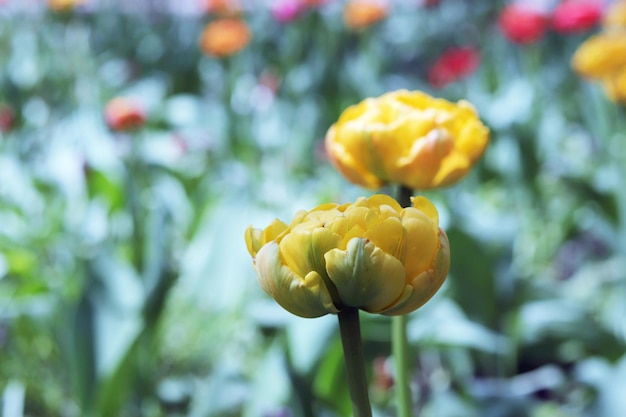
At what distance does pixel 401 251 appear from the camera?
1.10ft

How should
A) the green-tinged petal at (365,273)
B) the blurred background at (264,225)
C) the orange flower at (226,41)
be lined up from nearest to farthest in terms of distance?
the green-tinged petal at (365,273) < the blurred background at (264,225) < the orange flower at (226,41)

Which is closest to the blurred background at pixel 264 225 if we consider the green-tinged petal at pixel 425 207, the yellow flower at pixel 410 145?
the yellow flower at pixel 410 145

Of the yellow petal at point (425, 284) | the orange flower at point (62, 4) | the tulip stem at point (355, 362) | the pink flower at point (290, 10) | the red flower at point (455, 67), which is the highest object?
the yellow petal at point (425, 284)

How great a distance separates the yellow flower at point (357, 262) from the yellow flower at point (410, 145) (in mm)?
162

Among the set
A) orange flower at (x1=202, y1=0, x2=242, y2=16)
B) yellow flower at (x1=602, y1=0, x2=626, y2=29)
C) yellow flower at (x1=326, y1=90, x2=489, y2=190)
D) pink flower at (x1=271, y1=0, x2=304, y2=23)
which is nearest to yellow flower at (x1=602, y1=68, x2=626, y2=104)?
yellow flower at (x1=602, y1=0, x2=626, y2=29)

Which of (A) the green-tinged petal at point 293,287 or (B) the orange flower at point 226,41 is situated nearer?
(A) the green-tinged petal at point 293,287

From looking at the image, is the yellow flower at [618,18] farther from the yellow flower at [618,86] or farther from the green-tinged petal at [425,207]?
the green-tinged petal at [425,207]

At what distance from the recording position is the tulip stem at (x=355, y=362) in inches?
12.9

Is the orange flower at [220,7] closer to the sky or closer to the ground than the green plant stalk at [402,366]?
closer to the ground

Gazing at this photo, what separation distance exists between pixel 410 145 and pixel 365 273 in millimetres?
209

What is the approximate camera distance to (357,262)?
32 cm

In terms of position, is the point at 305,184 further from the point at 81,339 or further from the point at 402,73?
the point at 402,73

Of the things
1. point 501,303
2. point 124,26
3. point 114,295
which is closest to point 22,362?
point 114,295

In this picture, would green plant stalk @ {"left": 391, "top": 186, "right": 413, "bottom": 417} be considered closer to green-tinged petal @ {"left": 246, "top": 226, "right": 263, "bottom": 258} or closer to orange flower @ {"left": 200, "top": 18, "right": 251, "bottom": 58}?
green-tinged petal @ {"left": 246, "top": 226, "right": 263, "bottom": 258}
